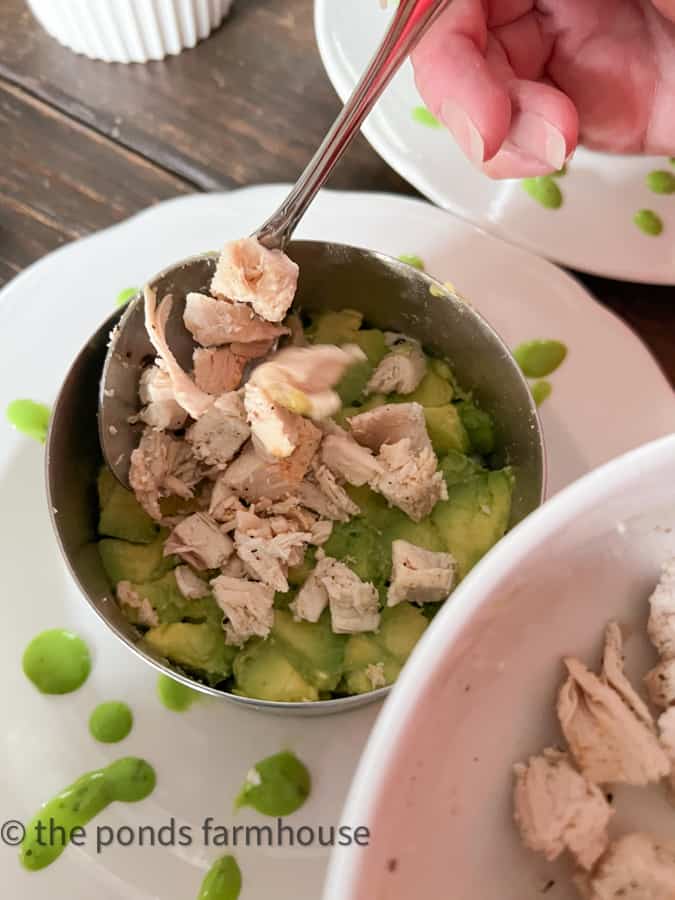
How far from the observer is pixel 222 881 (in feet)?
2.25

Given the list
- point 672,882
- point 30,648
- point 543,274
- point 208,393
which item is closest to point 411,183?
point 543,274

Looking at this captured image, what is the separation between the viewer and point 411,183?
937 mm

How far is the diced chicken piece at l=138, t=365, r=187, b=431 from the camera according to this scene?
2.34ft

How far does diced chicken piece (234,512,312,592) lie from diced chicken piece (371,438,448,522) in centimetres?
8

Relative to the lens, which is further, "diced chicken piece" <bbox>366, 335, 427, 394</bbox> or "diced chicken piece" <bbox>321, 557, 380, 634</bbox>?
"diced chicken piece" <bbox>366, 335, 427, 394</bbox>

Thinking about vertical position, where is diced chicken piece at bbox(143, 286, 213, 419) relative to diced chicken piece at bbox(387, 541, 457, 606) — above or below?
above

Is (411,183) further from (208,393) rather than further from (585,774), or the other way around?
(585,774)

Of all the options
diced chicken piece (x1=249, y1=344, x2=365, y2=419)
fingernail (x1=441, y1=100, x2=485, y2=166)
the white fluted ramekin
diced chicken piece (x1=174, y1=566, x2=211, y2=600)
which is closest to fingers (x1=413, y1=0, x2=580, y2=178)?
fingernail (x1=441, y1=100, x2=485, y2=166)

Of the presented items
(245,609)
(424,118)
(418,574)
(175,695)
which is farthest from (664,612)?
(424,118)

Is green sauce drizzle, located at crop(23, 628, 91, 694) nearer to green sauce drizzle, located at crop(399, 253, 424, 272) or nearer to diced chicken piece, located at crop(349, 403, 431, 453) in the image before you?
diced chicken piece, located at crop(349, 403, 431, 453)

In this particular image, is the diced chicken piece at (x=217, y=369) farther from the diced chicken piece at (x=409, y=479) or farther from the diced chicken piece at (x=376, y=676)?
the diced chicken piece at (x=376, y=676)

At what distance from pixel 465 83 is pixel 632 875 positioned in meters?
0.61

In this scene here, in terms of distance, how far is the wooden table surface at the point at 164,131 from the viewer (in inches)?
36.9

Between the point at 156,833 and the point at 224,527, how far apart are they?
0.84 feet
